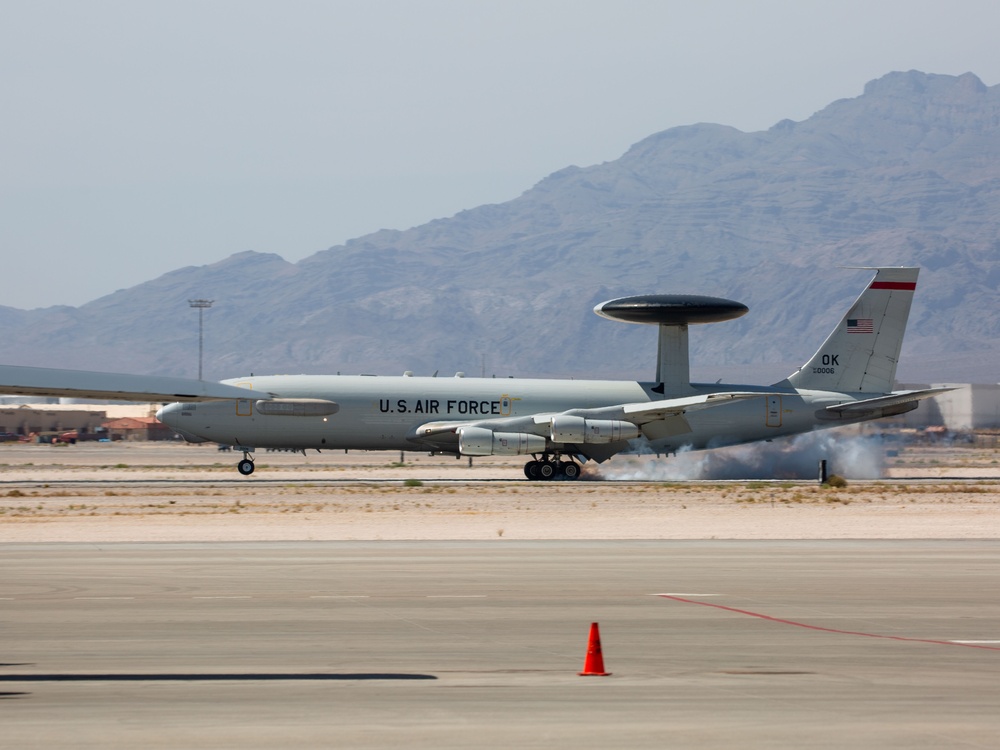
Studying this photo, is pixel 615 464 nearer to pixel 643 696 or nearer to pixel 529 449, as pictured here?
pixel 529 449

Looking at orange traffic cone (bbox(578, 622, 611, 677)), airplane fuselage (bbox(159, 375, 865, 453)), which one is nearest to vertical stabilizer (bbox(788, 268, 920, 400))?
airplane fuselage (bbox(159, 375, 865, 453))

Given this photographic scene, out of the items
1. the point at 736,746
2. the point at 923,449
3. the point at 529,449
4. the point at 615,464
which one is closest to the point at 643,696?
the point at 736,746

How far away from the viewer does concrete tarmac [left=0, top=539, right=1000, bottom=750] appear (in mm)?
11680

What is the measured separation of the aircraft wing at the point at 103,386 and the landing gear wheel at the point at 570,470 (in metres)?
13.4

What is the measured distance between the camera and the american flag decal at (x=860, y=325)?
57.9 m

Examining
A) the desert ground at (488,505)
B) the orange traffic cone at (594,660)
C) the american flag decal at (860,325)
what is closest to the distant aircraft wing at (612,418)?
the desert ground at (488,505)

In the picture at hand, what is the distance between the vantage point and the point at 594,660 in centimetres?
1402

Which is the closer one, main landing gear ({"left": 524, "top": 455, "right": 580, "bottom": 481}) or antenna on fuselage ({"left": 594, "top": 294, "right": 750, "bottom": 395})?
main landing gear ({"left": 524, "top": 455, "right": 580, "bottom": 481})

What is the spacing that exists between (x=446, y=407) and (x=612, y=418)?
6.87 meters

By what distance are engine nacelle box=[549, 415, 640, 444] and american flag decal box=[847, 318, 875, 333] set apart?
1168 cm

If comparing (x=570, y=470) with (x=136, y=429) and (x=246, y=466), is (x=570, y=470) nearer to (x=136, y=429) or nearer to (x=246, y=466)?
(x=246, y=466)

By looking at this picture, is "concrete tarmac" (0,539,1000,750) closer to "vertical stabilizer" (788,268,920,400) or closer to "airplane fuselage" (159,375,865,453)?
"airplane fuselage" (159,375,865,453)

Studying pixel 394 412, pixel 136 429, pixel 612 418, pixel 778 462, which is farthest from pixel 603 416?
pixel 136 429

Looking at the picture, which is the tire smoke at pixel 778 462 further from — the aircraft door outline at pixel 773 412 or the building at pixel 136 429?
the building at pixel 136 429
